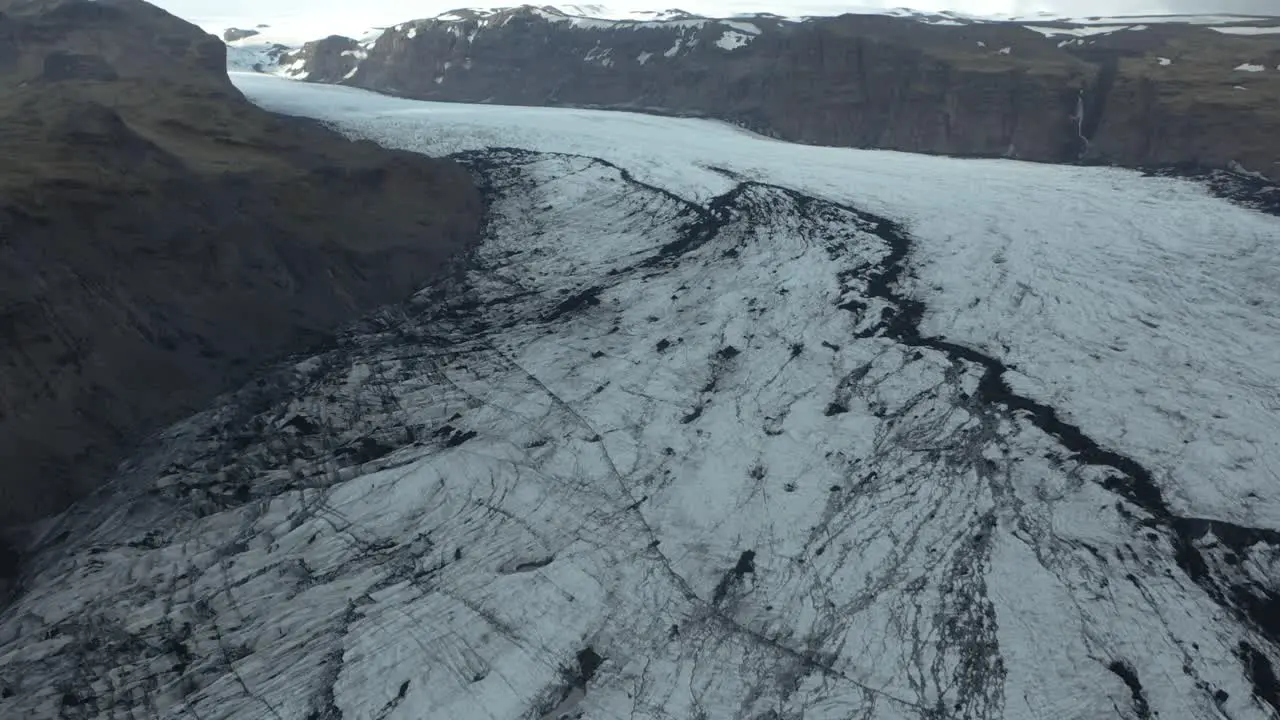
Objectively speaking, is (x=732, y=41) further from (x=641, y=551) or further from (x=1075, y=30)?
(x=641, y=551)

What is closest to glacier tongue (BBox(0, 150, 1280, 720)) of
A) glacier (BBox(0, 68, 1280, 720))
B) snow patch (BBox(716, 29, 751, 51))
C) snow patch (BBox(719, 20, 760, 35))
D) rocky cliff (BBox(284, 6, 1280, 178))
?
glacier (BBox(0, 68, 1280, 720))

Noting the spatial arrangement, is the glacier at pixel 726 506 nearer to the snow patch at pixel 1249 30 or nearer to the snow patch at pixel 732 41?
the snow patch at pixel 1249 30

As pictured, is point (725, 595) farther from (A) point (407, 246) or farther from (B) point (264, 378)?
(A) point (407, 246)

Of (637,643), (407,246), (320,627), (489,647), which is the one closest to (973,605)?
(637,643)

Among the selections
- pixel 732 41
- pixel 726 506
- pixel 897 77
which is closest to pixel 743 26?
pixel 732 41

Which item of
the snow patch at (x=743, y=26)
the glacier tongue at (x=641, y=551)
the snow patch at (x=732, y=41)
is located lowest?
the glacier tongue at (x=641, y=551)

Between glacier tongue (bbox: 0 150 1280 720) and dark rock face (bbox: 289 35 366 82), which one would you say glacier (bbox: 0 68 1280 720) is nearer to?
glacier tongue (bbox: 0 150 1280 720)

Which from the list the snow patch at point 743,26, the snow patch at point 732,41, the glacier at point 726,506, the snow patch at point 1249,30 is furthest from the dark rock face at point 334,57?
the snow patch at point 1249,30
